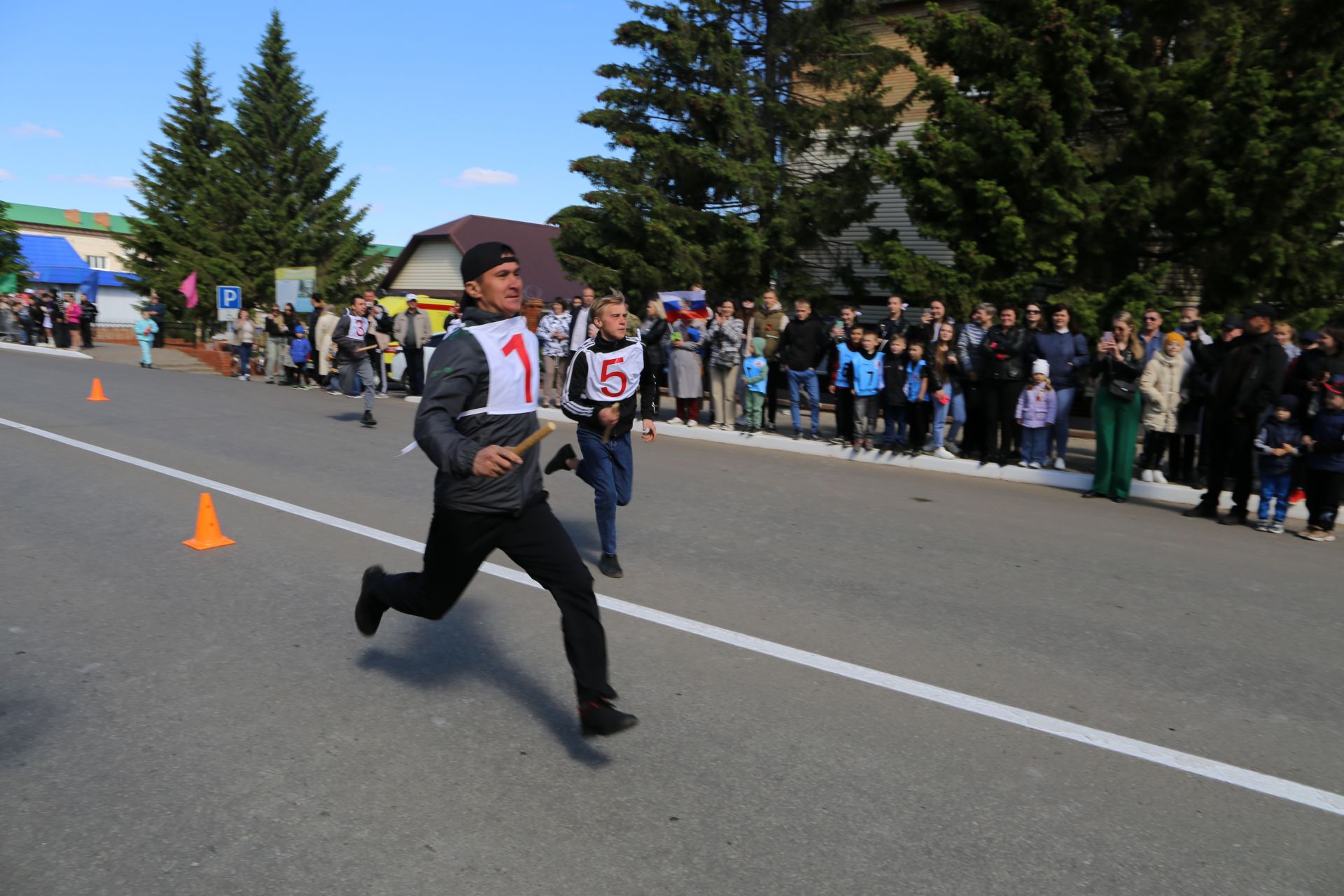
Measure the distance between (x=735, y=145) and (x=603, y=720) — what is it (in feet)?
57.1

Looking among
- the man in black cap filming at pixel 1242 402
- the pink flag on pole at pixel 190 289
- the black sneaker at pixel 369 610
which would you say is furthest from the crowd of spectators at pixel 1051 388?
the pink flag on pole at pixel 190 289

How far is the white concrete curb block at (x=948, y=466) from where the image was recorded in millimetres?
10180

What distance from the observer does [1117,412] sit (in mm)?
10094

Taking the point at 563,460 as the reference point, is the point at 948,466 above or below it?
below

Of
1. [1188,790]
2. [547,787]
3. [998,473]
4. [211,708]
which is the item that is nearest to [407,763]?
[547,787]

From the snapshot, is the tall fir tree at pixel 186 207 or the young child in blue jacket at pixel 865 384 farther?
the tall fir tree at pixel 186 207

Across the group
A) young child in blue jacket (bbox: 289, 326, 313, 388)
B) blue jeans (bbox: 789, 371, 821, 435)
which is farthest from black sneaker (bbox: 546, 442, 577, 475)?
young child in blue jacket (bbox: 289, 326, 313, 388)

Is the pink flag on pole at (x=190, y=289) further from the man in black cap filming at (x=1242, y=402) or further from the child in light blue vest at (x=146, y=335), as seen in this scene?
the man in black cap filming at (x=1242, y=402)

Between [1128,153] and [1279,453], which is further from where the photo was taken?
[1128,153]

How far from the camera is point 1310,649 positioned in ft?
18.1

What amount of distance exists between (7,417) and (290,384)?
8234 mm

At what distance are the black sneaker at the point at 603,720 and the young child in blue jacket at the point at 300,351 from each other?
61.3 feet

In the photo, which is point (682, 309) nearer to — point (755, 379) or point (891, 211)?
point (755, 379)

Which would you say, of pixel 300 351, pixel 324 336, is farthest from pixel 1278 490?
pixel 300 351
